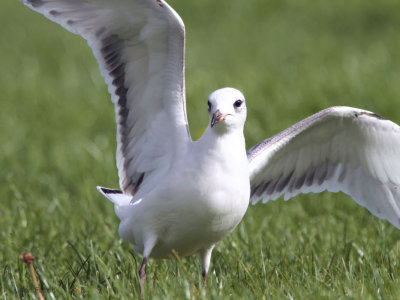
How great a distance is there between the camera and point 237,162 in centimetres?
397

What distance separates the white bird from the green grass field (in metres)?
0.30

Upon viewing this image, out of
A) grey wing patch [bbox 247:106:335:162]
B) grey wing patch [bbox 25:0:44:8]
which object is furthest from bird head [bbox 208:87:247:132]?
grey wing patch [bbox 25:0:44:8]

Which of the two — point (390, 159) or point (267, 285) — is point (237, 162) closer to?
point (267, 285)

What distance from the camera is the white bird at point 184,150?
3.95 metres

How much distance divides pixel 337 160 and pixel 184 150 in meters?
1.24

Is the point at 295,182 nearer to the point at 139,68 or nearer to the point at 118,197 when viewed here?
the point at 118,197

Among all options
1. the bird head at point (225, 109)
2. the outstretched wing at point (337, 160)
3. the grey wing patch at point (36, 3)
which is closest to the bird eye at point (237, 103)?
the bird head at point (225, 109)

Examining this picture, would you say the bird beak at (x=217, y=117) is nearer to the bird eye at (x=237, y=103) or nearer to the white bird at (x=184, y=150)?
the white bird at (x=184, y=150)

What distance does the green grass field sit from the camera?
13.6ft

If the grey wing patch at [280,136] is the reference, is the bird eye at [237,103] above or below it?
above

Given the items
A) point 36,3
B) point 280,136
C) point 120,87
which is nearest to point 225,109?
point 280,136

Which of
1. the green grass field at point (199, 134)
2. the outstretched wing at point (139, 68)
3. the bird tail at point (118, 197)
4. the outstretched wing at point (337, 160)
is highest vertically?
the outstretched wing at point (139, 68)

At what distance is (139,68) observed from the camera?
4.38 meters

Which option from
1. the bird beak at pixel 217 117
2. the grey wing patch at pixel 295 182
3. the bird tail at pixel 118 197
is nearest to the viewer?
the bird beak at pixel 217 117
